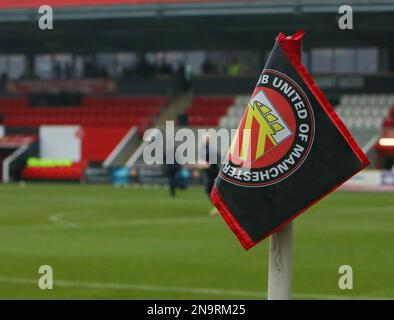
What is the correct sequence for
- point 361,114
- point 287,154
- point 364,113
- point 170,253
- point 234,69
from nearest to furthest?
Answer: point 287,154, point 170,253, point 361,114, point 364,113, point 234,69

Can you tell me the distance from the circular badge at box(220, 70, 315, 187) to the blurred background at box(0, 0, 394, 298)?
950 cm

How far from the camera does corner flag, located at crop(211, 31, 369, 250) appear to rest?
19.8 feet

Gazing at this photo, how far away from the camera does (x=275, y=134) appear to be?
6.07 m

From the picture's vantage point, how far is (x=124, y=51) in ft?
214

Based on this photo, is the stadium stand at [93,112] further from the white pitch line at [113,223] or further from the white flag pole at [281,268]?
the white flag pole at [281,268]

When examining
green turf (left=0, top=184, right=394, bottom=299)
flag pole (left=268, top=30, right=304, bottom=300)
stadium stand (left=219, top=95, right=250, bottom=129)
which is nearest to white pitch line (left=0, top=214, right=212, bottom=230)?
green turf (left=0, top=184, right=394, bottom=299)

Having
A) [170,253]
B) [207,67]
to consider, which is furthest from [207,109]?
[170,253]

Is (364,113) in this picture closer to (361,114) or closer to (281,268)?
(361,114)

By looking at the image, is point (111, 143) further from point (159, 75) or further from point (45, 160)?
point (159, 75)

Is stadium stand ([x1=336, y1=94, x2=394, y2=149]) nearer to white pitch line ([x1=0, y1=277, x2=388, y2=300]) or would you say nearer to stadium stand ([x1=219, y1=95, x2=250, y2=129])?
stadium stand ([x1=219, y1=95, x2=250, y2=129])

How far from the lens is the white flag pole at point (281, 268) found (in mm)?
6238

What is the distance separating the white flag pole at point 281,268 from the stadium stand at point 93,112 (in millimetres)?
50686

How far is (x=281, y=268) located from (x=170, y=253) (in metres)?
11.1

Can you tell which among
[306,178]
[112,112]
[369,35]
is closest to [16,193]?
[112,112]
